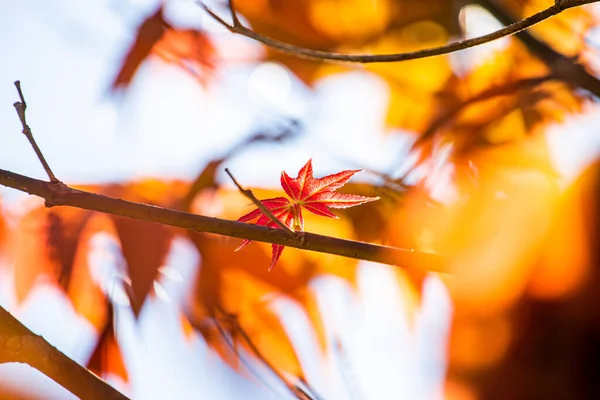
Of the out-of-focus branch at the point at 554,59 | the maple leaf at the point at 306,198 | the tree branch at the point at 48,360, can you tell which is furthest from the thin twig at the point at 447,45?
the out-of-focus branch at the point at 554,59

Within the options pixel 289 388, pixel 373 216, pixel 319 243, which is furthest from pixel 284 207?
pixel 373 216

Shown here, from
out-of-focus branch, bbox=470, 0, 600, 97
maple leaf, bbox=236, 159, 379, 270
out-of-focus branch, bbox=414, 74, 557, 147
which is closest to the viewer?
maple leaf, bbox=236, 159, 379, 270

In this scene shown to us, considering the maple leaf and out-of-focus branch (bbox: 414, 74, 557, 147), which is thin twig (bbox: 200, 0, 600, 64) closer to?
the maple leaf

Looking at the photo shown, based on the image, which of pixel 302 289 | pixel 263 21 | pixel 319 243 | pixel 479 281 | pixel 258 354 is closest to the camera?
pixel 319 243

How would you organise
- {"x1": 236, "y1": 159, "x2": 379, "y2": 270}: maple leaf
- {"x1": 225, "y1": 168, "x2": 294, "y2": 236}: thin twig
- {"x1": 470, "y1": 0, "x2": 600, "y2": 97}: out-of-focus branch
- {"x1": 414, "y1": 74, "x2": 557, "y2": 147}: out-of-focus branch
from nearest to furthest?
{"x1": 225, "y1": 168, "x2": 294, "y2": 236}: thin twig → {"x1": 236, "y1": 159, "x2": 379, "y2": 270}: maple leaf → {"x1": 470, "y1": 0, "x2": 600, "y2": 97}: out-of-focus branch → {"x1": 414, "y1": 74, "x2": 557, "y2": 147}: out-of-focus branch

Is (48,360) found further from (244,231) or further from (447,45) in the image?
(447,45)

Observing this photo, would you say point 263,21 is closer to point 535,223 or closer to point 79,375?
point 535,223

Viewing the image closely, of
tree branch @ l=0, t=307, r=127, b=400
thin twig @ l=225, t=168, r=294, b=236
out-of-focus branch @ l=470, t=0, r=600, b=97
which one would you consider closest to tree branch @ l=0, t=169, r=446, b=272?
thin twig @ l=225, t=168, r=294, b=236

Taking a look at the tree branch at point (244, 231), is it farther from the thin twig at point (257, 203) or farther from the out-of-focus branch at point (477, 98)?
the out-of-focus branch at point (477, 98)
